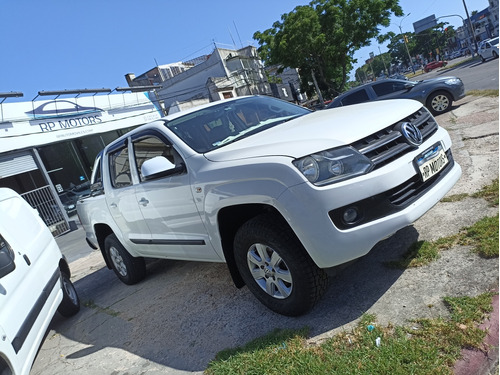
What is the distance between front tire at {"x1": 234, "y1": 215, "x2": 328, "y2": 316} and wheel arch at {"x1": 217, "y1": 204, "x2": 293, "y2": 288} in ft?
0.40

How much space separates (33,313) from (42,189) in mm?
10903

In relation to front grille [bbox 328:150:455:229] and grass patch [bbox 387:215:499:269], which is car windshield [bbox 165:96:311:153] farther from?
grass patch [bbox 387:215:499:269]

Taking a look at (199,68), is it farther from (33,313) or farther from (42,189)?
(33,313)

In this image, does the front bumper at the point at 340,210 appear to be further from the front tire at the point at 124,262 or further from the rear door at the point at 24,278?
the front tire at the point at 124,262

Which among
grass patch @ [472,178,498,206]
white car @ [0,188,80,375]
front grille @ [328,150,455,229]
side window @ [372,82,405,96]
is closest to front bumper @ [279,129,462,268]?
front grille @ [328,150,455,229]

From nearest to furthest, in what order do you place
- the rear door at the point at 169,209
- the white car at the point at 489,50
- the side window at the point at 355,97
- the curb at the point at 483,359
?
the curb at the point at 483,359 → the rear door at the point at 169,209 → the side window at the point at 355,97 → the white car at the point at 489,50

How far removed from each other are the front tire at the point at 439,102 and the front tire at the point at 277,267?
882 centimetres

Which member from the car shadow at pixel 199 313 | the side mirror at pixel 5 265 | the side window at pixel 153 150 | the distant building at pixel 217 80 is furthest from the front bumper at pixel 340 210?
the distant building at pixel 217 80

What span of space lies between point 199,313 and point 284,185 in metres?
1.77

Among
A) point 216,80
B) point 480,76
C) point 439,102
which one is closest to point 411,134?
point 439,102

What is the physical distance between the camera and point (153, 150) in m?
3.67

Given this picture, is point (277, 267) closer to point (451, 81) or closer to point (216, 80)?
point (451, 81)

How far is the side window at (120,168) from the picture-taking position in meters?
4.14

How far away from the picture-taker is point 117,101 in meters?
17.3
